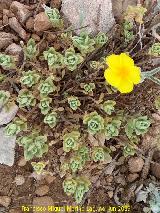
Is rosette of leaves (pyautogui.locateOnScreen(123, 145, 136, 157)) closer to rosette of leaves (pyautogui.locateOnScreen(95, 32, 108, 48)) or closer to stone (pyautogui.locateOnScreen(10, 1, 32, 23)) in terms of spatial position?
rosette of leaves (pyautogui.locateOnScreen(95, 32, 108, 48))

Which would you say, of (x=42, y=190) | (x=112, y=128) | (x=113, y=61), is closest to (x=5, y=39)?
(x=113, y=61)

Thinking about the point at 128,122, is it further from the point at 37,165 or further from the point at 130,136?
the point at 37,165

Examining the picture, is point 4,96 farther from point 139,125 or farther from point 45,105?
point 139,125

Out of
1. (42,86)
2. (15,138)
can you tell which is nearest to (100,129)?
(42,86)

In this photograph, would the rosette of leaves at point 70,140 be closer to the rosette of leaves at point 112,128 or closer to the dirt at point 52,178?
the rosette of leaves at point 112,128

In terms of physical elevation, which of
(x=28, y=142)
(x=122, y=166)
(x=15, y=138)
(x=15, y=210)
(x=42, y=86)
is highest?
(x=42, y=86)

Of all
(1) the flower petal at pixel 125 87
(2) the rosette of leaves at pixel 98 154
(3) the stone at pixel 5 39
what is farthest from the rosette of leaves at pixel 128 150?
(3) the stone at pixel 5 39
